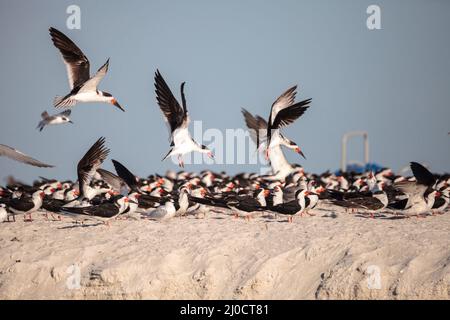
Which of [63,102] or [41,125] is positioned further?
[41,125]

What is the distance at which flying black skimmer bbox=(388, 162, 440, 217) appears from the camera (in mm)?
17328

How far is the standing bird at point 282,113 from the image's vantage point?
61.0 ft

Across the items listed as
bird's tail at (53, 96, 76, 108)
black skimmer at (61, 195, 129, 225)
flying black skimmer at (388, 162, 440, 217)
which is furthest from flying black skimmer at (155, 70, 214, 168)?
flying black skimmer at (388, 162, 440, 217)

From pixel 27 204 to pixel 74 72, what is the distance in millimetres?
3301

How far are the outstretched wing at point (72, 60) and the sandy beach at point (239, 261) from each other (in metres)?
3.06

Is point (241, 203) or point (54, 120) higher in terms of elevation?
point (54, 120)

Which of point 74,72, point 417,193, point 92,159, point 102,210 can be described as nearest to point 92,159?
point 92,159

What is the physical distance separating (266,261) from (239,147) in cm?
948

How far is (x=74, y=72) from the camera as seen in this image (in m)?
17.9

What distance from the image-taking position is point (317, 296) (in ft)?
47.5

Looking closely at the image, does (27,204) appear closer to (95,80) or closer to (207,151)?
(95,80)

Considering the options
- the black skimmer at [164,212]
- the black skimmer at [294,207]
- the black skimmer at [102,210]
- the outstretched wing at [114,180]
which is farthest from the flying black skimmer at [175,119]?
the outstretched wing at [114,180]

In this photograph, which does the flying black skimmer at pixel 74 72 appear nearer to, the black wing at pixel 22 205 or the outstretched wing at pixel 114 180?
the black wing at pixel 22 205

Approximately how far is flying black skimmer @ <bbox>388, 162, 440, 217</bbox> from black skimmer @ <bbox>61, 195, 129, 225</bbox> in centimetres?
545
